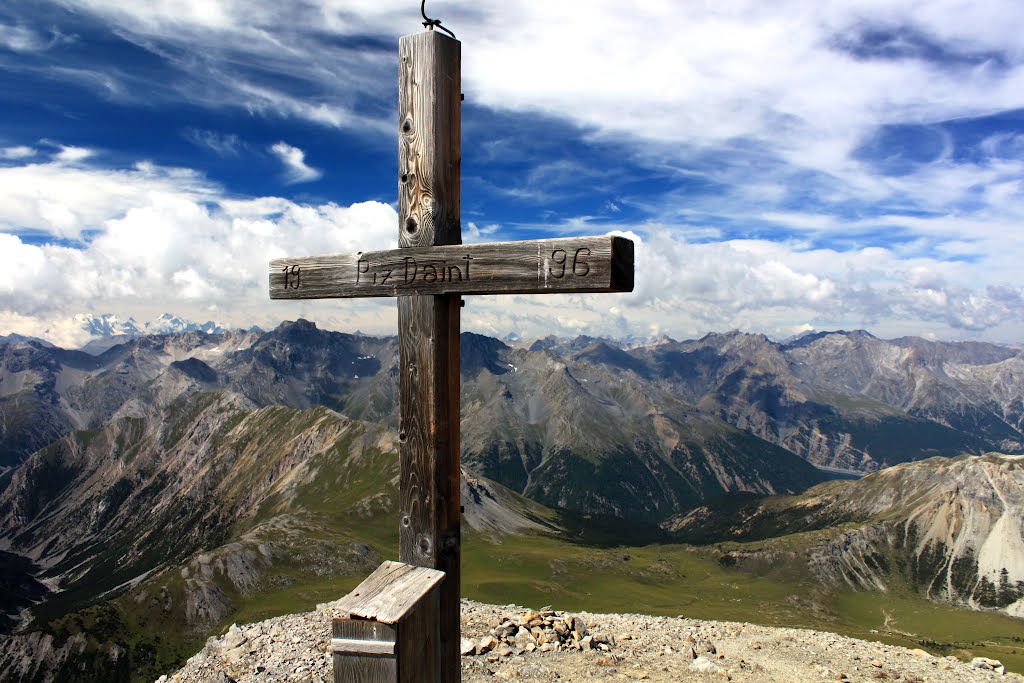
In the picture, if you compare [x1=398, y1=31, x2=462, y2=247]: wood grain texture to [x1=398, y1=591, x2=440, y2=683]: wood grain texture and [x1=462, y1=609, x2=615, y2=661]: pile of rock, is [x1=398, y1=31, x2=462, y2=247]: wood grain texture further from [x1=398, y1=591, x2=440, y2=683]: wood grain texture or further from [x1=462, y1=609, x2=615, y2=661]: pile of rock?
[x1=462, y1=609, x2=615, y2=661]: pile of rock

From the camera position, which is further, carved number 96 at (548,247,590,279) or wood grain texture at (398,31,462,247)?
wood grain texture at (398,31,462,247)

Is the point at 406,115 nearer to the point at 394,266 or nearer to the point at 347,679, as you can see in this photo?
the point at 394,266

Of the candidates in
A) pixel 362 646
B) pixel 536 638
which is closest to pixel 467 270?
pixel 362 646

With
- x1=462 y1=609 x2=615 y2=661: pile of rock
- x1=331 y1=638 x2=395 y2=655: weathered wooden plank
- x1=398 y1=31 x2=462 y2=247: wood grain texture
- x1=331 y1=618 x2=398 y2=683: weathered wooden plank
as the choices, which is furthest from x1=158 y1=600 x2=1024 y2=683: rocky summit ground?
x1=398 y1=31 x2=462 y2=247: wood grain texture

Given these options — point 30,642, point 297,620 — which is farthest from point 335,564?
point 297,620

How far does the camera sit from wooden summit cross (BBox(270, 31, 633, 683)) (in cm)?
641

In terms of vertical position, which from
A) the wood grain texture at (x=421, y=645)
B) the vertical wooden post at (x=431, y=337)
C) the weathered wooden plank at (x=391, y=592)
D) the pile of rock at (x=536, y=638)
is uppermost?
the vertical wooden post at (x=431, y=337)

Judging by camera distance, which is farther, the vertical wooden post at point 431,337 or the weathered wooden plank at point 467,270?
the vertical wooden post at point 431,337

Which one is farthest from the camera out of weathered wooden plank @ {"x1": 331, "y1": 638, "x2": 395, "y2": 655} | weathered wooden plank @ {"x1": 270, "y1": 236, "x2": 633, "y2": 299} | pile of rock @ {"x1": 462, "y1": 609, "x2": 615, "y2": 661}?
pile of rock @ {"x1": 462, "y1": 609, "x2": 615, "y2": 661}

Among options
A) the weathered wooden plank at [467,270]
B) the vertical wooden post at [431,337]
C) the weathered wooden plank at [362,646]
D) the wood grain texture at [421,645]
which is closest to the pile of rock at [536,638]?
the vertical wooden post at [431,337]

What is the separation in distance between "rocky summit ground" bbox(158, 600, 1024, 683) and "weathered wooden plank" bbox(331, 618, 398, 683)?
44.5 feet

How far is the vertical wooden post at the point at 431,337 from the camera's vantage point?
6480 millimetres

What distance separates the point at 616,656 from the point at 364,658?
17034mm

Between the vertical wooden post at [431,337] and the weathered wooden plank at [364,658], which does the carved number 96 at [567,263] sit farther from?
the weathered wooden plank at [364,658]
